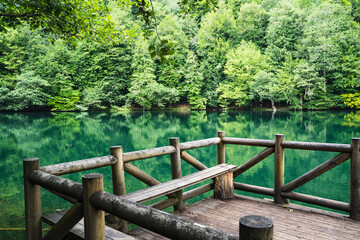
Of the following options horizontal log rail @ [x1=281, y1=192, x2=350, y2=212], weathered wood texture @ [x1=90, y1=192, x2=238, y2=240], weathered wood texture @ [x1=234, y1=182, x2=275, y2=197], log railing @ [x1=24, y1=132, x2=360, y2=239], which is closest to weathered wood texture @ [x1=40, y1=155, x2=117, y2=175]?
log railing @ [x1=24, y1=132, x2=360, y2=239]

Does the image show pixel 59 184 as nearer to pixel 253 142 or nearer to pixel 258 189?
pixel 253 142

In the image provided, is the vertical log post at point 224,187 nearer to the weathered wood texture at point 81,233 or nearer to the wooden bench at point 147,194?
the wooden bench at point 147,194

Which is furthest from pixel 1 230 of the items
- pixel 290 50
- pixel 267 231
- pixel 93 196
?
pixel 290 50

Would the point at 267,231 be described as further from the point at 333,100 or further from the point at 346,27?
the point at 346,27

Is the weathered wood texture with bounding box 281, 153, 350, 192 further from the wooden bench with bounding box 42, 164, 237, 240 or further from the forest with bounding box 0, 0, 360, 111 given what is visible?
the forest with bounding box 0, 0, 360, 111

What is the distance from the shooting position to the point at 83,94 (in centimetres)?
4022

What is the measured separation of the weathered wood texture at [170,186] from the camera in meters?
2.95

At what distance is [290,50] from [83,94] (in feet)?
108

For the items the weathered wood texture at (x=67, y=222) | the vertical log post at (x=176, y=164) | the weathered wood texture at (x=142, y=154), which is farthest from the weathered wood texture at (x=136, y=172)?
the weathered wood texture at (x=67, y=222)

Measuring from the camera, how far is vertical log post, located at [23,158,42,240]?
2.52 m

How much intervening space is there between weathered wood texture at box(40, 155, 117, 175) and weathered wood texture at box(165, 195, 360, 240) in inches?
58.2

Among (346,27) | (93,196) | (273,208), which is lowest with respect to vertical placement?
(273,208)

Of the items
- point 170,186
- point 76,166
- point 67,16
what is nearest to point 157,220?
point 76,166

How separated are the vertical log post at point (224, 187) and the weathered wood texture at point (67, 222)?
2.94 meters
